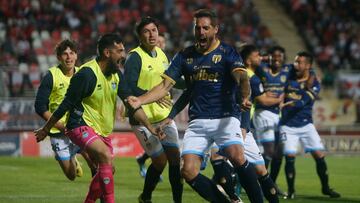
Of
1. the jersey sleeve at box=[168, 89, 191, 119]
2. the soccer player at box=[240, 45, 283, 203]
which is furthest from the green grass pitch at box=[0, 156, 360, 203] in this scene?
the jersey sleeve at box=[168, 89, 191, 119]

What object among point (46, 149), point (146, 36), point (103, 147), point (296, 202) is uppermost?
point (146, 36)

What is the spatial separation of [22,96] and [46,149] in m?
1.68

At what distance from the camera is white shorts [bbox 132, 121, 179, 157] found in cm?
1192

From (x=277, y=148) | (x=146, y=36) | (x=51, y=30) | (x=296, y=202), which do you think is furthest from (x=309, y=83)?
(x=51, y=30)

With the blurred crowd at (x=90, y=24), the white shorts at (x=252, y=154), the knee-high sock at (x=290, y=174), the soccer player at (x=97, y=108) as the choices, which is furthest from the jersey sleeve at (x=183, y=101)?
the blurred crowd at (x=90, y=24)

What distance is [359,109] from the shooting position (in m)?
27.5

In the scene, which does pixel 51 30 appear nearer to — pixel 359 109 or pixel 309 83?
pixel 359 109

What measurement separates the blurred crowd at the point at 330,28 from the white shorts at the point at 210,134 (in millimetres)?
22050

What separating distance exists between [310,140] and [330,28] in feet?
65.5

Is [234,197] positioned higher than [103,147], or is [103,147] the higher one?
[103,147]

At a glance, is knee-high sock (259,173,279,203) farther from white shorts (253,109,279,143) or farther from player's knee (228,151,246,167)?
white shorts (253,109,279,143)

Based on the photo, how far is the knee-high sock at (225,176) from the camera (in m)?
11.5

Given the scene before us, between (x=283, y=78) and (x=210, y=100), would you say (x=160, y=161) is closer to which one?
(x=210, y=100)

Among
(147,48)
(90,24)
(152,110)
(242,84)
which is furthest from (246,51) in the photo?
(90,24)
